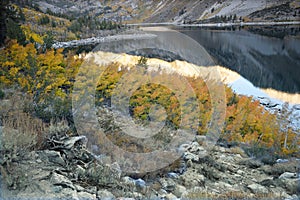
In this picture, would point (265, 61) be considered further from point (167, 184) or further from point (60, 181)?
point (60, 181)

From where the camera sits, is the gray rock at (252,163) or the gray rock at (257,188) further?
the gray rock at (252,163)

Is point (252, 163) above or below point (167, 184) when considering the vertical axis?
below

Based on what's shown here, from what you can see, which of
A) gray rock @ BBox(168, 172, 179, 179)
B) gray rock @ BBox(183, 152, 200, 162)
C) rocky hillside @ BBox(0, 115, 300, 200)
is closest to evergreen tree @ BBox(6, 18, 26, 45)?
rocky hillside @ BBox(0, 115, 300, 200)

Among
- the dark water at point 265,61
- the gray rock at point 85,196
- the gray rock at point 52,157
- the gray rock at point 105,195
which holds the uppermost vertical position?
the gray rock at point 52,157

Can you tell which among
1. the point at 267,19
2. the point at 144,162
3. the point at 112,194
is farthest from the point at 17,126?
the point at 267,19

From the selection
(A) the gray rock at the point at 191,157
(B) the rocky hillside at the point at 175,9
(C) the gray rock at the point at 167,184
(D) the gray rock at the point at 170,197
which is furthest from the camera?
(B) the rocky hillside at the point at 175,9

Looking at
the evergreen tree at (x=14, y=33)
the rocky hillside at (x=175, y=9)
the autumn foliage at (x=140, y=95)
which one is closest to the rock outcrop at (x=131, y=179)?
the autumn foliage at (x=140, y=95)

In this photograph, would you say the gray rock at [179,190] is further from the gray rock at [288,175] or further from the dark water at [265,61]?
the dark water at [265,61]

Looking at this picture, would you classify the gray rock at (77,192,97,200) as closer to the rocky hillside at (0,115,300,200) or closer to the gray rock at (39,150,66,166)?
the rocky hillside at (0,115,300,200)

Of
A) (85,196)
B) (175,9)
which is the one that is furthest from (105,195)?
(175,9)
